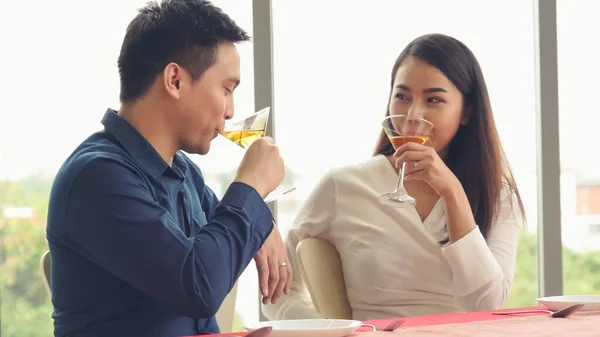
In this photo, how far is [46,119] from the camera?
363 cm

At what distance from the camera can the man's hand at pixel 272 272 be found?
6.63 feet

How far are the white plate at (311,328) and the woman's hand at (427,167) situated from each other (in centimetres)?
92

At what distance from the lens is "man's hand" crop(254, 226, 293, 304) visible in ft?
6.63

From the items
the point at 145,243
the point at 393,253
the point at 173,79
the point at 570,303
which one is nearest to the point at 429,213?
the point at 393,253

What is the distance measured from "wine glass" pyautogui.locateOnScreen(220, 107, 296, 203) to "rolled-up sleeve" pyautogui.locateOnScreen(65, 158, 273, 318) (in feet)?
1.06

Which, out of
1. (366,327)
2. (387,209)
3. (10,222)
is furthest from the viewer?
(10,222)

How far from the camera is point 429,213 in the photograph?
2648 mm

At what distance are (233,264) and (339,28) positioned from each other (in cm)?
231

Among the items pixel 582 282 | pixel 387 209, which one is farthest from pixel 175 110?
pixel 582 282

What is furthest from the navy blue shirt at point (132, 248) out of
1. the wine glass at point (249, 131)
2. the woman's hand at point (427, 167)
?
the woman's hand at point (427, 167)

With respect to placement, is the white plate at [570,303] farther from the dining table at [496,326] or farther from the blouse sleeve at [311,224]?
the blouse sleeve at [311,224]

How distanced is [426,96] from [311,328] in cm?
123

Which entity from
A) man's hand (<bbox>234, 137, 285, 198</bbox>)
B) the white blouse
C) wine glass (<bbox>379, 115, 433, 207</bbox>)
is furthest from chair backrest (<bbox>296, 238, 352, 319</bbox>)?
man's hand (<bbox>234, 137, 285, 198</bbox>)

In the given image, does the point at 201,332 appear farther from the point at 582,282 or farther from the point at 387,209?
the point at 582,282
